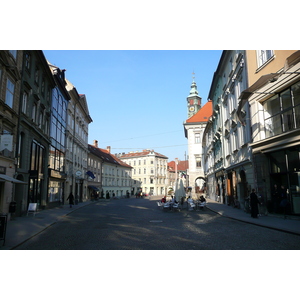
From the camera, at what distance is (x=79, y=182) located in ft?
135

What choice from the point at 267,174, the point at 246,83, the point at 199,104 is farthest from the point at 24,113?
the point at 199,104

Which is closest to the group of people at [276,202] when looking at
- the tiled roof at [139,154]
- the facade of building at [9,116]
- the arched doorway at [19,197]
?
the facade of building at [9,116]

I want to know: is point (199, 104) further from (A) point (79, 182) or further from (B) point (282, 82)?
(B) point (282, 82)

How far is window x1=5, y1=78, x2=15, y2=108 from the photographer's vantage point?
664 inches

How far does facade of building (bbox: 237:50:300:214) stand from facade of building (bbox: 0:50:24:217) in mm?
14074

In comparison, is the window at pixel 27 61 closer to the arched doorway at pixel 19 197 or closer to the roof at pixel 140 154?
the arched doorway at pixel 19 197

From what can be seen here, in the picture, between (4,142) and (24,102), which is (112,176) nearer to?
(24,102)

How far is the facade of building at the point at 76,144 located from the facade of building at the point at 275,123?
69.6 feet

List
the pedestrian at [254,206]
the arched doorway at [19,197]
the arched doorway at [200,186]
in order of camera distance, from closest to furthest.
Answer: the pedestrian at [254,206] → the arched doorway at [19,197] → the arched doorway at [200,186]

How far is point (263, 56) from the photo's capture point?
17500mm

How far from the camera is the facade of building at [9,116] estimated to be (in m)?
15.9

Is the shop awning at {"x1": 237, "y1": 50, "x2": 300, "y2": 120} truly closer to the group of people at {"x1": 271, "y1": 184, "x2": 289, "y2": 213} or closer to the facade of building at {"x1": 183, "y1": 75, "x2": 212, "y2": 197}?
the group of people at {"x1": 271, "y1": 184, "x2": 289, "y2": 213}

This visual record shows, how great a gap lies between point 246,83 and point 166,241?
1383 cm
